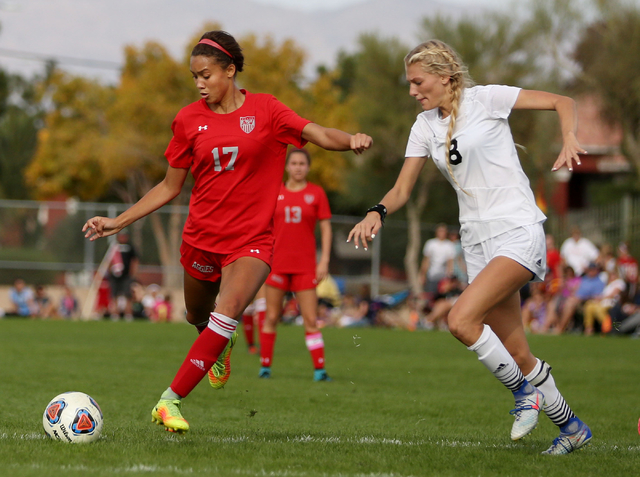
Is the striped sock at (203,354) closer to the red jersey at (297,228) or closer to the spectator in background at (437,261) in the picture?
the red jersey at (297,228)

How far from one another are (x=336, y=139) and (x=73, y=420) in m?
2.16

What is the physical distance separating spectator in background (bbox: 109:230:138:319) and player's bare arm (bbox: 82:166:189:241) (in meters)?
15.4

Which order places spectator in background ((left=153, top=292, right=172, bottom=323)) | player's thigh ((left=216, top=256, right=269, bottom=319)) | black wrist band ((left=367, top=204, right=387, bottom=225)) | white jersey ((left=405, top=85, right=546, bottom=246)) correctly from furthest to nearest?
spectator in background ((left=153, top=292, right=172, bottom=323)), player's thigh ((left=216, top=256, right=269, bottom=319)), white jersey ((left=405, top=85, right=546, bottom=246)), black wrist band ((left=367, top=204, right=387, bottom=225))

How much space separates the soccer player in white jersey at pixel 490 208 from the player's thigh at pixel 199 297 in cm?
159

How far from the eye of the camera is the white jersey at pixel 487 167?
479cm

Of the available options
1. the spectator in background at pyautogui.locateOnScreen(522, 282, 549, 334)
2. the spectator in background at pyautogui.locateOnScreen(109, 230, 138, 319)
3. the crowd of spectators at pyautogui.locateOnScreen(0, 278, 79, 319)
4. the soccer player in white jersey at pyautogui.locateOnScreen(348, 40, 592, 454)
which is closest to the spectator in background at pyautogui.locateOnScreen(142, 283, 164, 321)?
the spectator in background at pyautogui.locateOnScreen(109, 230, 138, 319)

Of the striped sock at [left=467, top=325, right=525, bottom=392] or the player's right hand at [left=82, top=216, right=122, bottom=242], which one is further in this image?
the player's right hand at [left=82, top=216, right=122, bottom=242]

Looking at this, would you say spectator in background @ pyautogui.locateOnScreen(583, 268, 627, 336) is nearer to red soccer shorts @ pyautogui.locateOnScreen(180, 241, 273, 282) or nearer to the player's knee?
red soccer shorts @ pyautogui.locateOnScreen(180, 241, 273, 282)

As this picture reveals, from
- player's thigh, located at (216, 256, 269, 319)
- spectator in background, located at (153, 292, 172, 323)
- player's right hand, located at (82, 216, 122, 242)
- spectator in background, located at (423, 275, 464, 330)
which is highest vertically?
player's right hand, located at (82, 216, 122, 242)

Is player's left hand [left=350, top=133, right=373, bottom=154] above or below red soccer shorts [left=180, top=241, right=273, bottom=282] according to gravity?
above

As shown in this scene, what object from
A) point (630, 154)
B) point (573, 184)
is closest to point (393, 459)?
point (630, 154)

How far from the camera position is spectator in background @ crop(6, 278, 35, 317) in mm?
21484

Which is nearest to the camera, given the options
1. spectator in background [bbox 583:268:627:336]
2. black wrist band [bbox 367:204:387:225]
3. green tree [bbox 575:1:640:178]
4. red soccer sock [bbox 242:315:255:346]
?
black wrist band [bbox 367:204:387:225]

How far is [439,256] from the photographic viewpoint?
19906mm
